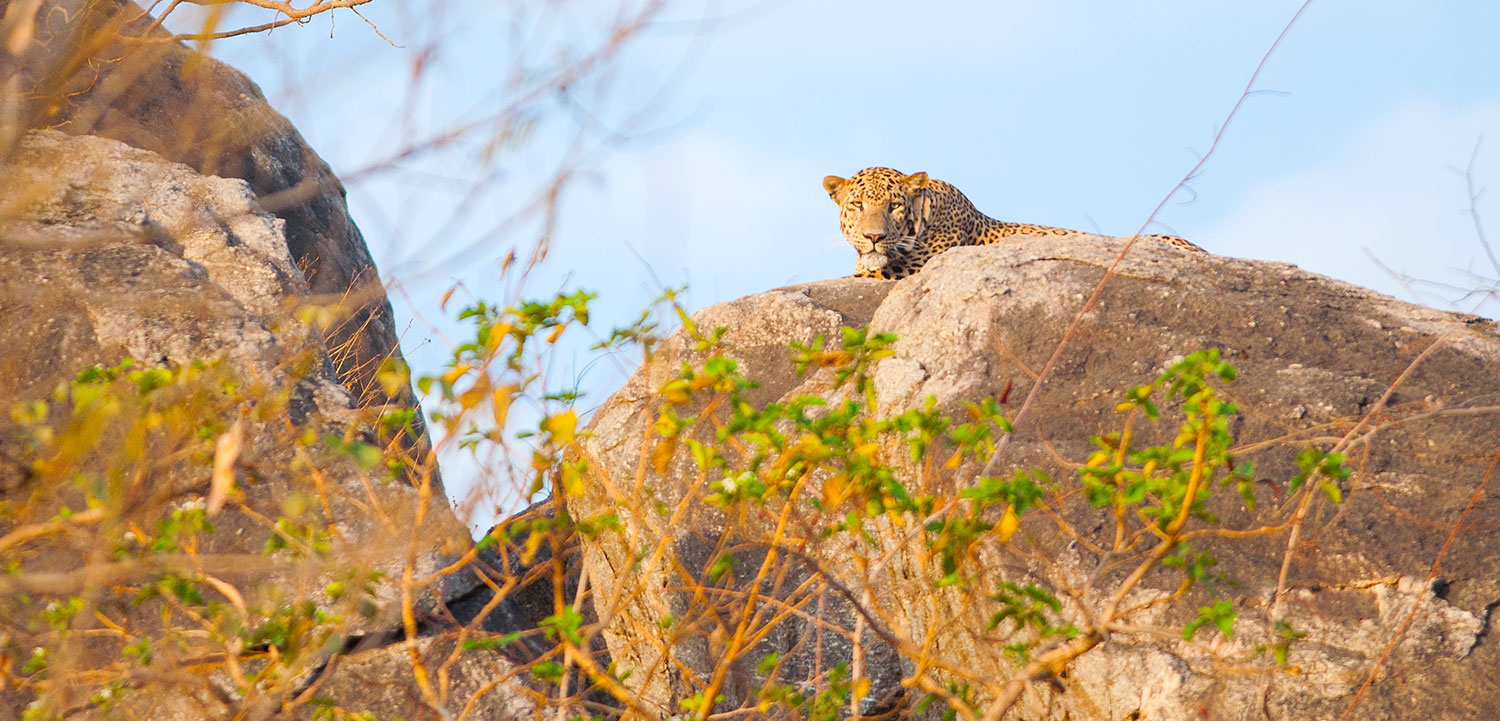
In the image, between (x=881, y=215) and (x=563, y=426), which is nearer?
(x=563, y=426)

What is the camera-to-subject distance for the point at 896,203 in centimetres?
847

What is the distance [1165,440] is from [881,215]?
455cm

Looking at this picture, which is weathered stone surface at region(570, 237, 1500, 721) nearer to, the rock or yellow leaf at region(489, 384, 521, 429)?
yellow leaf at region(489, 384, 521, 429)

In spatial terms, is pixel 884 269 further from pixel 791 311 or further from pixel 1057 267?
pixel 1057 267

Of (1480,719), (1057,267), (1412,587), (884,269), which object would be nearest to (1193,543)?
(1412,587)

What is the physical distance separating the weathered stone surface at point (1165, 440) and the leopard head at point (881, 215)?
7.57 ft

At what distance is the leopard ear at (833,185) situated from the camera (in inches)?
353

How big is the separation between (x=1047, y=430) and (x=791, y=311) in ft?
5.95

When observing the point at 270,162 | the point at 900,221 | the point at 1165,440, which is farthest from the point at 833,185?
the point at 1165,440

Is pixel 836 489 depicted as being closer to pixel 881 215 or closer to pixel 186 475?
pixel 186 475

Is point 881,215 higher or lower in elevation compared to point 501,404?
higher

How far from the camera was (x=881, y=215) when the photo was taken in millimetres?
8297

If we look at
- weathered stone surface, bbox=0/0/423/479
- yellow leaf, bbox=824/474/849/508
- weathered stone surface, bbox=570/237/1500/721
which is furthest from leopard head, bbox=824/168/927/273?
yellow leaf, bbox=824/474/849/508

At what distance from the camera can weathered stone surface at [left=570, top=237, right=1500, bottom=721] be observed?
3.12 m
